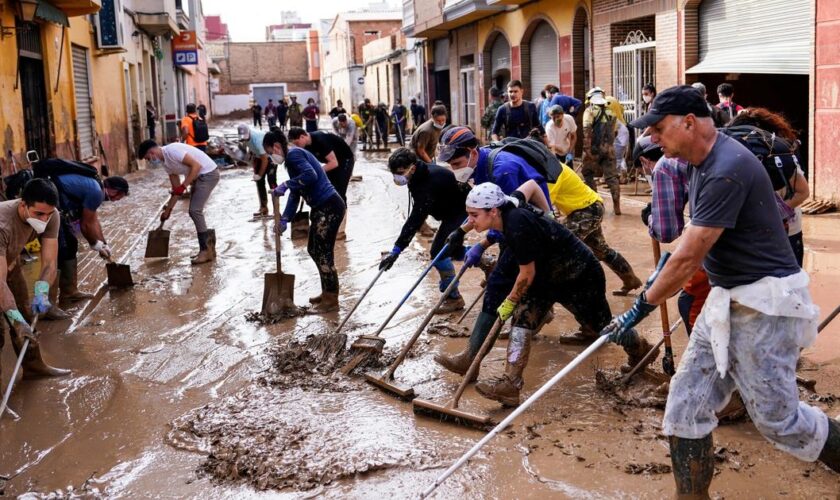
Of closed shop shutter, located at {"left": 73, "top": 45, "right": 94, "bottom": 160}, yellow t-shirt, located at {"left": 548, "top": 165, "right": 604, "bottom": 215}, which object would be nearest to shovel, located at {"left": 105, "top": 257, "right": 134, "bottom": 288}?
yellow t-shirt, located at {"left": 548, "top": 165, "right": 604, "bottom": 215}

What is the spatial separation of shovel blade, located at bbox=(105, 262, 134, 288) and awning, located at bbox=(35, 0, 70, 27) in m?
5.62

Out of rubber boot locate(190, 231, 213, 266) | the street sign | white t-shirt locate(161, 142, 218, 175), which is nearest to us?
white t-shirt locate(161, 142, 218, 175)

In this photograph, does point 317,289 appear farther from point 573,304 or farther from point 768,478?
point 768,478

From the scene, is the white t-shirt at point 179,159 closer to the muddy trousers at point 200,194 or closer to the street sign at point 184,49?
the muddy trousers at point 200,194

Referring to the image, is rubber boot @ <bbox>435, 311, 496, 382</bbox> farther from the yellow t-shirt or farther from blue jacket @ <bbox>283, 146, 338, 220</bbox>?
blue jacket @ <bbox>283, 146, 338, 220</bbox>

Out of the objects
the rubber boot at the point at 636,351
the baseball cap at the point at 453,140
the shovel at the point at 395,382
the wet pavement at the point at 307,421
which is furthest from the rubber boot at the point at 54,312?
the rubber boot at the point at 636,351

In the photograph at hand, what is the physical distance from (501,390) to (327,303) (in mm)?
2868

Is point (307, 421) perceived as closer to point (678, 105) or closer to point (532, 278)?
point (532, 278)

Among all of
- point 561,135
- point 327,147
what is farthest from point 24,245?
point 561,135

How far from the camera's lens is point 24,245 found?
5352mm

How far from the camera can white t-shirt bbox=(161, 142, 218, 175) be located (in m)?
9.05

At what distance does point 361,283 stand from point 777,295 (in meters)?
5.35

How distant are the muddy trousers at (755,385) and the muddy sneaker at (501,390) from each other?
141 centimetres

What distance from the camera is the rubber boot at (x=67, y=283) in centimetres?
771
